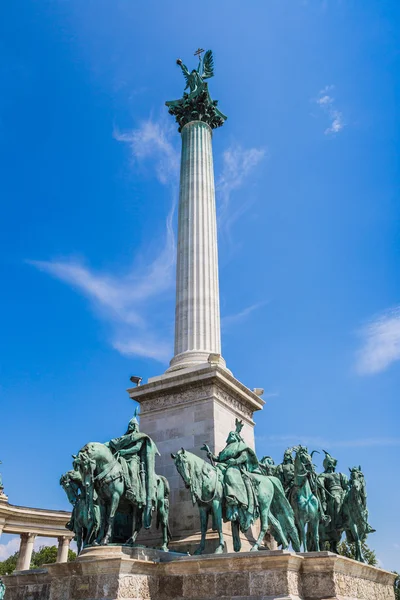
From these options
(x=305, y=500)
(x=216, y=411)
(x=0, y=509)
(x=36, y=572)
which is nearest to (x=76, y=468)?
(x=36, y=572)

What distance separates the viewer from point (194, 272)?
1009 inches

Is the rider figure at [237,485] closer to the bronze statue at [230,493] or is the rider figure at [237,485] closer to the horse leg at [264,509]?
the bronze statue at [230,493]

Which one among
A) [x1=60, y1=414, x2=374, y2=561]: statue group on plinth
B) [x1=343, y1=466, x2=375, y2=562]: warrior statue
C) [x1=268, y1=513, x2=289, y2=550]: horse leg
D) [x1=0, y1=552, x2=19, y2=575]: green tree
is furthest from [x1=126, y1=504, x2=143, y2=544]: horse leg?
[x1=0, y1=552, x2=19, y2=575]: green tree

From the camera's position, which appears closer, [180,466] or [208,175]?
[180,466]

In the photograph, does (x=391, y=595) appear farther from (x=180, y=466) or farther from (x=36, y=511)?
(x=36, y=511)

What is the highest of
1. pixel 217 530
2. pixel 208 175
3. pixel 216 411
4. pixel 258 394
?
pixel 208 175

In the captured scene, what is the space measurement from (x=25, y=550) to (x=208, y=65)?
4220 centimetres

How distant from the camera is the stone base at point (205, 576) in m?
13.4

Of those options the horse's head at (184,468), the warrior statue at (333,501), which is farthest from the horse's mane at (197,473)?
the warrior statue at (333,501)

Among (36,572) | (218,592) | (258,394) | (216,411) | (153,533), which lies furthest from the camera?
(258,394)

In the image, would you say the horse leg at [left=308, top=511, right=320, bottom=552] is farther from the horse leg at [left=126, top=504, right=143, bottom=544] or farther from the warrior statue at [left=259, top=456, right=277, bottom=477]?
the horse leg at [left=126, top=504, right=143, bottom=544]

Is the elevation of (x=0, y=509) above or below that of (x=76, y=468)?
above

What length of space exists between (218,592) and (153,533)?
5.62 metres

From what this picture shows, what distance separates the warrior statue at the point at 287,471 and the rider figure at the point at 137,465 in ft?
17.2
